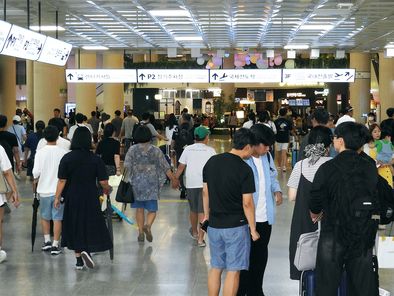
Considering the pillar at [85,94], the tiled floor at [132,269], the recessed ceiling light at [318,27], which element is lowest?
the tiled floor at [132,269]

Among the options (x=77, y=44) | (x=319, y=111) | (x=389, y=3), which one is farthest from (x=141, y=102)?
(x=319, y=111)

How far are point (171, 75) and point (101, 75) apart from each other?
1915mm

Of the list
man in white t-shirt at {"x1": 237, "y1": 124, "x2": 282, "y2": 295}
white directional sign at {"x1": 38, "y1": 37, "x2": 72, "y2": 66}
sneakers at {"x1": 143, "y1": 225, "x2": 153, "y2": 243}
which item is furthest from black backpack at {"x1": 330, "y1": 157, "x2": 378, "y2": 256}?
white directional sign at {"x1": 38, "y1": 37, "x2": 72, "y2": 66}

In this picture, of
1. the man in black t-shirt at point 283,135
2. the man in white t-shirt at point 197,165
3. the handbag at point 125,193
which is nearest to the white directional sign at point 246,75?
the man in black t-shirt at point 283,135

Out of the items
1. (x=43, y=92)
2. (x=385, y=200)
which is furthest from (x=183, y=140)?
(x=385, y=200)

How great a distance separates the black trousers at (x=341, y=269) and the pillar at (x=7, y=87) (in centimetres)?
2407

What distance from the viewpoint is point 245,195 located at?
6.38 metres

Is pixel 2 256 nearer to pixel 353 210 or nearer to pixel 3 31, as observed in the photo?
pixel 3 31

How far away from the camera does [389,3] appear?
13867 millimetres

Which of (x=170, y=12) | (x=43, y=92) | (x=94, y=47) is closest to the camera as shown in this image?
(x=170, y=12)

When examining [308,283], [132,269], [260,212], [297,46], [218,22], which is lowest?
[132,269]

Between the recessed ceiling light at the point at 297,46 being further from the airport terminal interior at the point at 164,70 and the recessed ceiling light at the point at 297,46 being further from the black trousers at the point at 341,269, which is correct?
the black trousers at the point at 341,269

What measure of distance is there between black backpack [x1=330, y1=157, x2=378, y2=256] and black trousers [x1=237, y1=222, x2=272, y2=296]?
61.8 inches

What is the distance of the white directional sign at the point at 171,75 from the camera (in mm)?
20047
